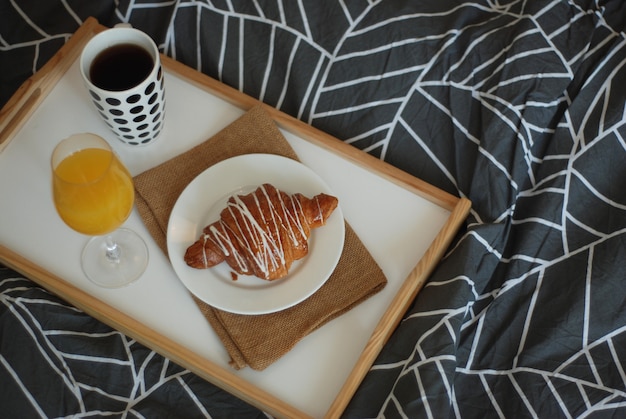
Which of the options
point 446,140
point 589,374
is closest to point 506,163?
point 446,140

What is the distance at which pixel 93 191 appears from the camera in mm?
846

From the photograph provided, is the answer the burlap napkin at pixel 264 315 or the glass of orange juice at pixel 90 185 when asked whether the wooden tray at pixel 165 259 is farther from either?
the glass of orange juice at pixel 90 185

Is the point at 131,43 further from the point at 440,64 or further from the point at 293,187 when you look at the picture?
the point at 440,64

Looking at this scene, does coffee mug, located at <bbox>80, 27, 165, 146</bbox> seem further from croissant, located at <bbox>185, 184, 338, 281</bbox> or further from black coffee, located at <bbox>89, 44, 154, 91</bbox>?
croissant, located at <bbox>185, 184, 338, 281</bbox>

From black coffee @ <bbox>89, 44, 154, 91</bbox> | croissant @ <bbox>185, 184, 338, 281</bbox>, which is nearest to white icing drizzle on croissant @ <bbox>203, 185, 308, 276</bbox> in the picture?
croissant @ <bbox>185, 184, 338, 281</bbox>

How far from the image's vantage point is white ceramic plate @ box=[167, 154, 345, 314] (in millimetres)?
960

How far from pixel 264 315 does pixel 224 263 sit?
0.30 ft

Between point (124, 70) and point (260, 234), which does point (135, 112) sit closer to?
point (124, 70)

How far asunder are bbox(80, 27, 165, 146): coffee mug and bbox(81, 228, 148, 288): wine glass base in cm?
16

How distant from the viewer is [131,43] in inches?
40.2

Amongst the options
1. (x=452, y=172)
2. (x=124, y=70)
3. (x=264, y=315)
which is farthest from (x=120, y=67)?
(x=452, y=172)

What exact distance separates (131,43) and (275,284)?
406 mm

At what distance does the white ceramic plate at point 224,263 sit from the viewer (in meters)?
0.96

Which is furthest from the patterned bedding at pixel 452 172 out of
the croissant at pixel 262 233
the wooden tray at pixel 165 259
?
the croissant at pixel 262 233
